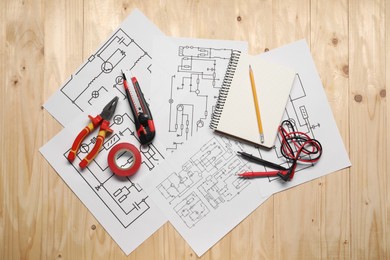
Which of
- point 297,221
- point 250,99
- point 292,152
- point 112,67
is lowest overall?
point 297,221

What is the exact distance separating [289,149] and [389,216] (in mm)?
282

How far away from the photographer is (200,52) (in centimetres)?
100

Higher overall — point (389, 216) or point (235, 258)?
point (235, 258)

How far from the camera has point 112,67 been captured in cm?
100

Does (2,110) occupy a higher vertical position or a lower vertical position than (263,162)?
higher

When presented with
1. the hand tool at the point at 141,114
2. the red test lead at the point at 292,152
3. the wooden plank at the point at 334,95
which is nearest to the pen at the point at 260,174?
the red test lead at the point at 292,152

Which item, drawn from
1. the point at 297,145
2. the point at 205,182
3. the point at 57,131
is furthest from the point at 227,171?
the point at 57,131

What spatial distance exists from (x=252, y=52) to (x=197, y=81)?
142mm


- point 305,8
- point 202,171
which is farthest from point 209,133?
point 305,8

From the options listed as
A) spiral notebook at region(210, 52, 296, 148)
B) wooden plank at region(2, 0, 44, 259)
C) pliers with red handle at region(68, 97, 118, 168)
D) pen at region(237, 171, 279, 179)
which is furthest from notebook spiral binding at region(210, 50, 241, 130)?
wooden plank at region(2, 0, 44, 259)

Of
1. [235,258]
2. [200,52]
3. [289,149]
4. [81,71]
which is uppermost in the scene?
A: [81,71]

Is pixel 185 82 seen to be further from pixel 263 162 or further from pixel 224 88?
pixel 263 162

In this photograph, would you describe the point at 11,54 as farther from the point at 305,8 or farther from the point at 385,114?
the point at 385,114

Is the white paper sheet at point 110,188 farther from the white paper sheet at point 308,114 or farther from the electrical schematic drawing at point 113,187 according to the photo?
the white paper sheet at point 308,114
